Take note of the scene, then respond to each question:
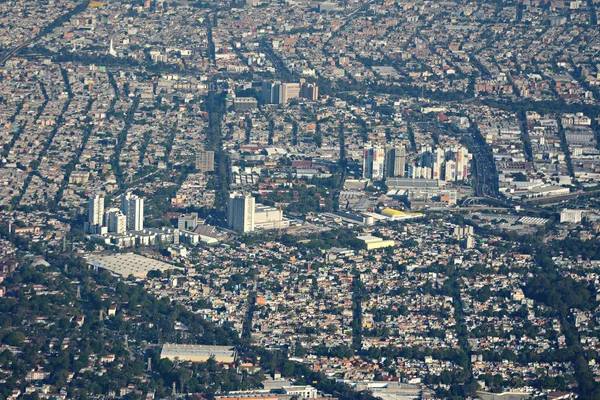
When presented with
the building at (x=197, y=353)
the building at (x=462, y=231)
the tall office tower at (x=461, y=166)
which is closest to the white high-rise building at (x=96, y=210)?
the building at (x=462, y=231)

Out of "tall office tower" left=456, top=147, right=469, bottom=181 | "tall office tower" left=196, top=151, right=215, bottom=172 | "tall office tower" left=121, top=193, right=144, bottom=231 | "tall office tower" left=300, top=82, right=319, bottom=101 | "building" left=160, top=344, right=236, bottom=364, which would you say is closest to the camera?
"building" left=160, top=344, right=236, bottom=364

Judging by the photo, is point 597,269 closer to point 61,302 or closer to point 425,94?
point 61,302

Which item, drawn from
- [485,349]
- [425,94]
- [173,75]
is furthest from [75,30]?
[485,349]

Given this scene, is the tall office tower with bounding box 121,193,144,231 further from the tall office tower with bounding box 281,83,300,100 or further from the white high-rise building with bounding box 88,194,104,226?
the tall office tower with bounding box 281,83,300,100

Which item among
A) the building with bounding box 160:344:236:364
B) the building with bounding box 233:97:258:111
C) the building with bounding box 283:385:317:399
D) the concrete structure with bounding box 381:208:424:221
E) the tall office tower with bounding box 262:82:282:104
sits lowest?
the building with bounding box 283:385:317:399

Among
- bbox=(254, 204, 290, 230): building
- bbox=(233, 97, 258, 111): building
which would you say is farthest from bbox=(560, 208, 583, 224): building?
bbox=(233, 97, 258, 111): building

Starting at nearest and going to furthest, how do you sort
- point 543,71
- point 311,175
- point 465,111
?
point 311,175
point 465,111
point 543,71

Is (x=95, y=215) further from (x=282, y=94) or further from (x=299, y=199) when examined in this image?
(x=282, y=94)
